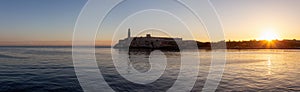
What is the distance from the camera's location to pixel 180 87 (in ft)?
84.1

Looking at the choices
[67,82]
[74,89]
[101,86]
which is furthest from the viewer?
[67,82]

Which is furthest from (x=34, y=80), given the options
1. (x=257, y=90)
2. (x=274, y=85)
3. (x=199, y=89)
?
(x=274, y=85)

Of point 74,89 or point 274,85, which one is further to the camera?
point 274,85

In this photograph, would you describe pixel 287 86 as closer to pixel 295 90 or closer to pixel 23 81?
pixel 295 90

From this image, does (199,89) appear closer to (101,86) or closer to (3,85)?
(101,86)

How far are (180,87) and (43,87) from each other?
1241 cm

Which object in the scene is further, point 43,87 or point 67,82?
point 67,82

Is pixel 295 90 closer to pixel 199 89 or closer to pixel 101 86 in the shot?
Result: pixel 199 89

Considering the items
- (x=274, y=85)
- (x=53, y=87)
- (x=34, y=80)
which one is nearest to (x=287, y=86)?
(x=274, y=85)

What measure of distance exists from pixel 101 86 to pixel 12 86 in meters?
7.71

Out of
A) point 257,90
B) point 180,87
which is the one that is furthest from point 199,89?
point 257,90

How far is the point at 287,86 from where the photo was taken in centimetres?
2698

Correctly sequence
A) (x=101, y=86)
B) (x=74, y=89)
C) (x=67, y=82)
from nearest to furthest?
(x=74, y=89) < (x=101, y=86) < (x=67, y=82)

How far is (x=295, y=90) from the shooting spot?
24.8 meters
